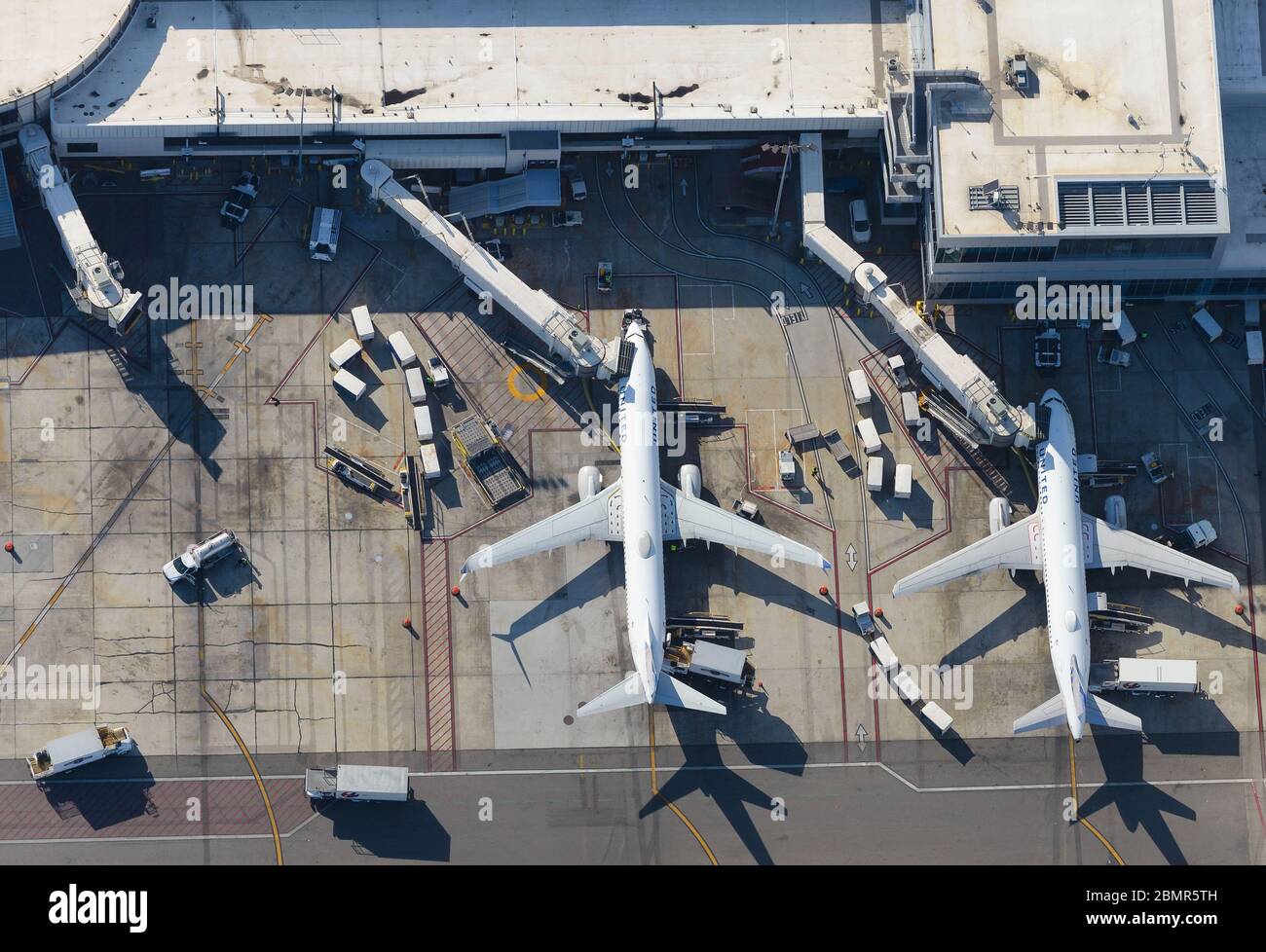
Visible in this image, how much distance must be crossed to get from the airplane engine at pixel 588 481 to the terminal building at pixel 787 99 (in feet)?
64.0

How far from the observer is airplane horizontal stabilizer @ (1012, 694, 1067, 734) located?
4441 inches

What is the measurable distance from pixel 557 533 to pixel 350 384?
1821 cm

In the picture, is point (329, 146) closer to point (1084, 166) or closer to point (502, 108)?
point (502, 108)

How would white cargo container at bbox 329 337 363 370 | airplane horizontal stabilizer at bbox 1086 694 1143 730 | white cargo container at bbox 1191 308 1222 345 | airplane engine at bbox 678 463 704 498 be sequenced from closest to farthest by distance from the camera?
airplane horizontal stabilizer at bbox 1086 694 1143 730
airplane engine at bbox 678 463 704 498
white cargo container at bbox 329 337 363 370
white cargo container at bbox 1191 308 1222 345

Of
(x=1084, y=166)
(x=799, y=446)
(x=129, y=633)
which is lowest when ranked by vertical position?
(x=129, y=633)

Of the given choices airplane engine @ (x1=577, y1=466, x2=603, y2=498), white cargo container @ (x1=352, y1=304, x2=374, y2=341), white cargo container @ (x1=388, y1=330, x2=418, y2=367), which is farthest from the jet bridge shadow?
white cargo container @ (x1=352, y1=304, x2=374, y2=341)

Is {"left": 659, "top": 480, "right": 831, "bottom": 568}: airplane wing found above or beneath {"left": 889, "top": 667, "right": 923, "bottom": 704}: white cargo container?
above

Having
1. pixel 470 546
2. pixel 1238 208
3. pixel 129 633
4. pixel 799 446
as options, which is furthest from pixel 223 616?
pixel 1238 208

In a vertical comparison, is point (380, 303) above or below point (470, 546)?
above

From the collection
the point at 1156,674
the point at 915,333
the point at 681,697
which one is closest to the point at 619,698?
the point at 681,697

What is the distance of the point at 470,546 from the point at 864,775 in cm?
3153

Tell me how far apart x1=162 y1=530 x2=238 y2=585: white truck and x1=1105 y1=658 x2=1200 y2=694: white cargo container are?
62168mm

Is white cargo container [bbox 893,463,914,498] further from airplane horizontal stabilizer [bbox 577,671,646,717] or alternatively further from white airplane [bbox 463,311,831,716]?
airplane horizontal stabilizer [bbox 577,671,646,717]

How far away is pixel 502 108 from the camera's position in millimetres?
117750
